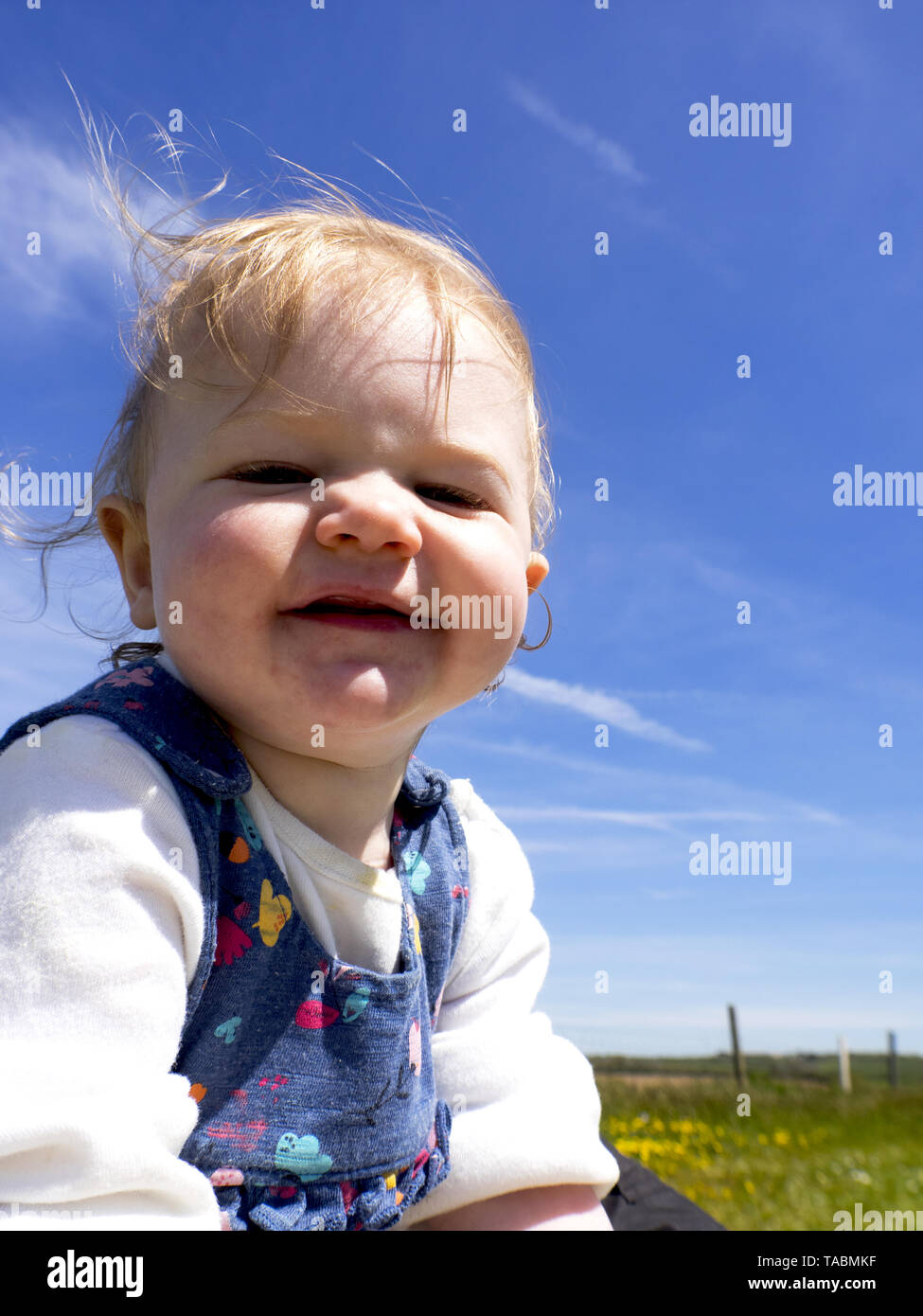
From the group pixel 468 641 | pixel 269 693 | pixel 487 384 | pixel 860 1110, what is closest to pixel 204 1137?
pixel 269 693

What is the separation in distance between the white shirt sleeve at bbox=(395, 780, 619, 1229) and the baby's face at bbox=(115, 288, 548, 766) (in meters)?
0.61

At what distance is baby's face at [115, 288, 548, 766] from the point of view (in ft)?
4.99

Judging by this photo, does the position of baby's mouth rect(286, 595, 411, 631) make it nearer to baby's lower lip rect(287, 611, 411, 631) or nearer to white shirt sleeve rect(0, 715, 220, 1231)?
baby's lower lip rect(287, 611, 411, 631)

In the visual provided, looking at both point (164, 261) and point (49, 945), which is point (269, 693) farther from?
point (164, 261)

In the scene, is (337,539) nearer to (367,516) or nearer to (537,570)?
(367,516)

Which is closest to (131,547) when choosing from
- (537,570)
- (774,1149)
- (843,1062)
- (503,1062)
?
(537,570)

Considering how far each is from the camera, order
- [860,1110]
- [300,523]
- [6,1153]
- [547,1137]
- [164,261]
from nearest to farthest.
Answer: [6,1153]
[300,523]
[547,1137]
[164,261]
[860,1110]

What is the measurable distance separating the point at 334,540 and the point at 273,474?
0.18m

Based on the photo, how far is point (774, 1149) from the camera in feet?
18.3

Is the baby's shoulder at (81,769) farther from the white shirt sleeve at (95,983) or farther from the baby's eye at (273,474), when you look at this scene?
the baby's eye at (273,474)

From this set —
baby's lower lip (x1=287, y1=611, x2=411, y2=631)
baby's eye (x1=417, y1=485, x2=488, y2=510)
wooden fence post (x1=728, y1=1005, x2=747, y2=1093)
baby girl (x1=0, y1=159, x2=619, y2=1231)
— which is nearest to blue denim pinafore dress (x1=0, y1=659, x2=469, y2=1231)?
baby girl (x1=0, y1=159, x2=619, y2=1231)

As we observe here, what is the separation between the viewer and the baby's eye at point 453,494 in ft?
5.51

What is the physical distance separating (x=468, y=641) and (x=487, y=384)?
1.56 feet
